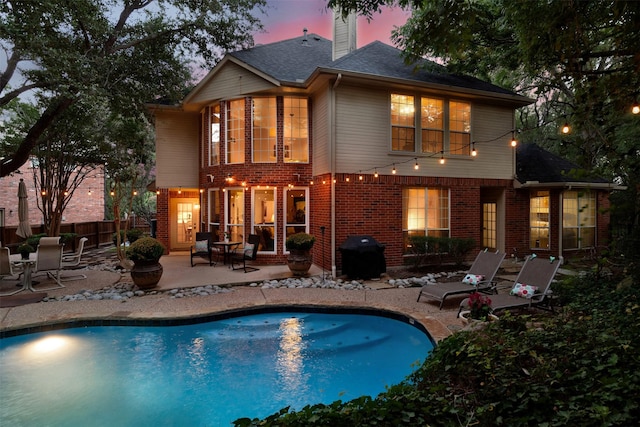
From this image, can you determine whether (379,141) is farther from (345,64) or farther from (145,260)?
(145,260)

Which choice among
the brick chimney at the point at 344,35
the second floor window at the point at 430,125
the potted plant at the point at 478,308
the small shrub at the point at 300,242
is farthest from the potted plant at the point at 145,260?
the brick chimney at the point at 344,35

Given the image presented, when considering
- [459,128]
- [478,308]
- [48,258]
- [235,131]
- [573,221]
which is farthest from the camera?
[573,221]

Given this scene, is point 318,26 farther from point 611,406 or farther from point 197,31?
point 611,406

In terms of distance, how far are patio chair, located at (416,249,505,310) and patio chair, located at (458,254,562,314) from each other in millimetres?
525

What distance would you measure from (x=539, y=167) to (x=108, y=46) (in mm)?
14744

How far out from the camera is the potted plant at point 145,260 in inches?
313

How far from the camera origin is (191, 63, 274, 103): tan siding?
11070mm

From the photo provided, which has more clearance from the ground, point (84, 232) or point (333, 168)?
point (333, 168)

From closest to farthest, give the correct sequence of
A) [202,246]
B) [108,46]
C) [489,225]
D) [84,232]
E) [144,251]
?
1. [144,251]
2. [108,46]
3. [202,246]
4. [489,225]
5. [84,232]

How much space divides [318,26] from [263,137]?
264 inches

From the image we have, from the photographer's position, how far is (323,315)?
684cm

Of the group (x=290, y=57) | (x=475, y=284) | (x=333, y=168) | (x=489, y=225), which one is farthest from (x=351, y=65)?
(x=489, y=225)

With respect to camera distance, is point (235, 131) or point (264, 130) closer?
point (264, 130)

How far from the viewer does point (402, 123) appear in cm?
1077
